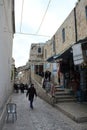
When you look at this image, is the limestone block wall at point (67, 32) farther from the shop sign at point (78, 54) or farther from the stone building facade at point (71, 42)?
the shop sign at point (78, 54)

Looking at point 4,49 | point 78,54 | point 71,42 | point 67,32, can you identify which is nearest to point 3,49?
point 4,49

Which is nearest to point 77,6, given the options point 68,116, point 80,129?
point 68,116

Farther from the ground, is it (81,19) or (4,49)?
(81,19)

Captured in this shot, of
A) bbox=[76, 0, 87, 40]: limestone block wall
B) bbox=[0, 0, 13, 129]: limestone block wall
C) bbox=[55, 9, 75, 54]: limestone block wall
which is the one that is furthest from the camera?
bbox=[55, 9, 75, 54]: limestone block wall

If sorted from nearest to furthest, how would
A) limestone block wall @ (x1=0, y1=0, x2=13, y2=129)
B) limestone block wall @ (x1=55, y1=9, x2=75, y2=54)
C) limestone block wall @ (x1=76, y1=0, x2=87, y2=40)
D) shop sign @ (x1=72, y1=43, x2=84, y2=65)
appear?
limestone block wall @ (x1=0, y1=0, x2=13, y2=129) < shop sign @ (x1=72, y1=43, x2=84, y2=65) < limestone block wall @ (x1=76, y1=0, x2=87, y2=40) < limestone block wall @ (x1=55, y1=9, x2=75, y2=54)

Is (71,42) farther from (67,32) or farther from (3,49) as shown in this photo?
(3,49)

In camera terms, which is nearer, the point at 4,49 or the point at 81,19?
the point at 4,49

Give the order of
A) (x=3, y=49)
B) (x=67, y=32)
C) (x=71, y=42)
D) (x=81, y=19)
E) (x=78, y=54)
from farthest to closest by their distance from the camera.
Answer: (x=67, y=32), (x=71, y=42), (x=81, y=19), (x=3, y=49), (x=78, y=54)

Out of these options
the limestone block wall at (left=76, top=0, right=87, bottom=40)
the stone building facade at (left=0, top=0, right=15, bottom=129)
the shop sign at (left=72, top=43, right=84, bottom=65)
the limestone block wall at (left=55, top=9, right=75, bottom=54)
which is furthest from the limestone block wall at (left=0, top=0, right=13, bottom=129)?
the limestone block wall at (left=55, top=9, right=75, bottom=54)

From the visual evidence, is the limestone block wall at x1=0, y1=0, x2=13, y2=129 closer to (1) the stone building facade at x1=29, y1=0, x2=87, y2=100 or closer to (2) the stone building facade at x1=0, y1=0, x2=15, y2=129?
(2) the stone building facade at x1=0, y1=0, x2=15, y2=129

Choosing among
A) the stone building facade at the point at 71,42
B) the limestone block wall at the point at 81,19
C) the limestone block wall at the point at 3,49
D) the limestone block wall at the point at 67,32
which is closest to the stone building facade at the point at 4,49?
the limestone block wall at the point at 3,49

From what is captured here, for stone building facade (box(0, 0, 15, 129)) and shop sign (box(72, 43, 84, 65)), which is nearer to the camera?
stone building facade (box(0, 0, 15, 129))

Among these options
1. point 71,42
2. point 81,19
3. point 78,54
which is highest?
point 81,19

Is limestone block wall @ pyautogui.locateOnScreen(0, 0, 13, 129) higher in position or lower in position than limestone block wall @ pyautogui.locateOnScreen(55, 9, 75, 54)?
lower
